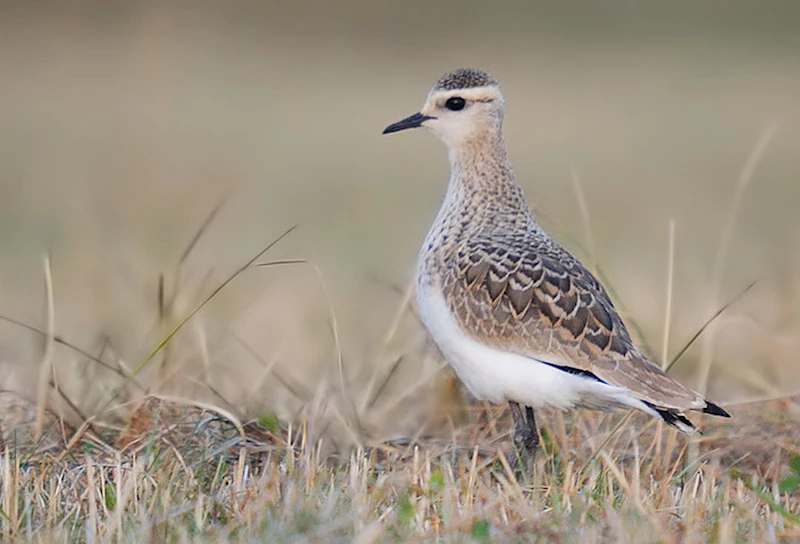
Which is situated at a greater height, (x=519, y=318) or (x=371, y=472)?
(x=519, y=318)

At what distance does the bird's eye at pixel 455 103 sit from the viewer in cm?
589

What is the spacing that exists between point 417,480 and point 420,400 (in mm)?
1636

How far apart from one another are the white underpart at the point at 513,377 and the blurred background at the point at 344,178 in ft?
1.58

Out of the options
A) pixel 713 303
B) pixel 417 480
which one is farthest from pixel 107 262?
pixel 417 480

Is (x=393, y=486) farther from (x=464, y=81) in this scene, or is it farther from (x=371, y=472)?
(x=464, y=81)

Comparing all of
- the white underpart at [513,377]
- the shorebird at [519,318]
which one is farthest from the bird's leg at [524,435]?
the white underpart at [513,377]

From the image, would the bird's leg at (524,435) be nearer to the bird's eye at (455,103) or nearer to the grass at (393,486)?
the grass at (393,486)

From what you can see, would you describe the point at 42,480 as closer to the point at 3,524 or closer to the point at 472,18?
the point at 3,524

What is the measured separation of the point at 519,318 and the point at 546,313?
93 mm

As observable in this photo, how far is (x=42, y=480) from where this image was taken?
4457 mm

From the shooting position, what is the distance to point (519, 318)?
16.4 feet

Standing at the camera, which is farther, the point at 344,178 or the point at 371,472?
the point at 344,178

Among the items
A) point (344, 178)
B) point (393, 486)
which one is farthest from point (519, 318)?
point (344, 178)

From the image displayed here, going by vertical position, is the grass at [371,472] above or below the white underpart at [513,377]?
below
